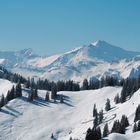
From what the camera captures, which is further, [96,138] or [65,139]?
[65,139]

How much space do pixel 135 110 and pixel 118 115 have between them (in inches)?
506

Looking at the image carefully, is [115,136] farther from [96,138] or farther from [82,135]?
[82,135]

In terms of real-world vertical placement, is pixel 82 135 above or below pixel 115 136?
below

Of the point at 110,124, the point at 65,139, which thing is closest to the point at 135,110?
the point at 110,124

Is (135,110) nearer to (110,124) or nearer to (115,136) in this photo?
(110,124)

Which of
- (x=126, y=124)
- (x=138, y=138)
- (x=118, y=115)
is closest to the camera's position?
(x=138, y=138)

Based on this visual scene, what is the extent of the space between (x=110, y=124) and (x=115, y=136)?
67.3 m

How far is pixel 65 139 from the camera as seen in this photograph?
19712 centimetres

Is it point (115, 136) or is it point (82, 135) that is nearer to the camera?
point (115, 136)

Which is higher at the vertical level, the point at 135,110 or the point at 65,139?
the point at 135,110

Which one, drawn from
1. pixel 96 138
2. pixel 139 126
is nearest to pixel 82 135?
pixel 139 126

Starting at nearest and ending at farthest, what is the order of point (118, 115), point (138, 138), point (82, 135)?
point (138, 138)
point (82, 135)
point (118, 115)

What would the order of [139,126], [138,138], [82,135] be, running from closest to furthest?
[138,138] → [139,126] → [82,135]

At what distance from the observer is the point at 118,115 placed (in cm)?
19938
